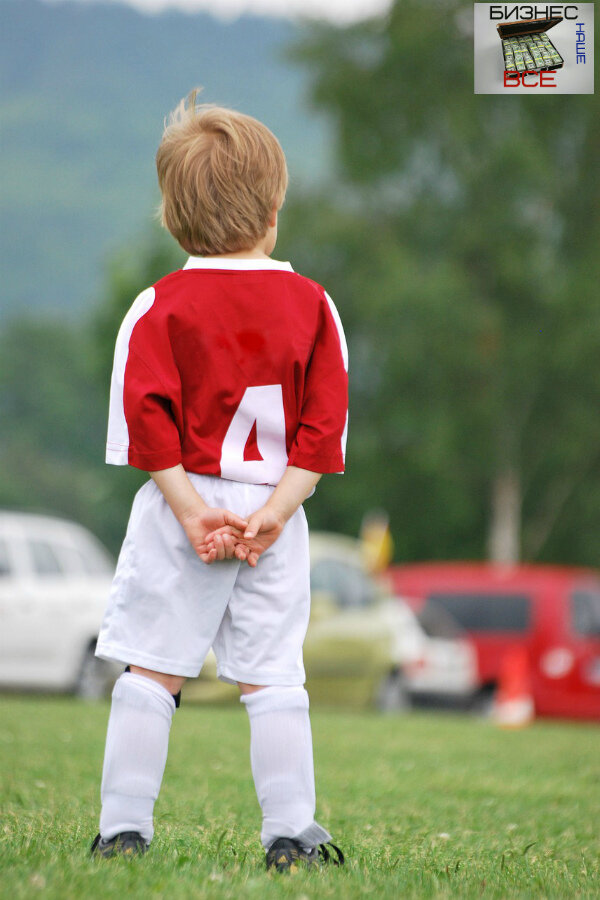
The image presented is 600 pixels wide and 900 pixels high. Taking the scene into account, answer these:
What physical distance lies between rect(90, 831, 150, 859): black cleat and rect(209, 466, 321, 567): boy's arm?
2.42 feet

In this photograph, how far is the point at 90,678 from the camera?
13406 millimetres

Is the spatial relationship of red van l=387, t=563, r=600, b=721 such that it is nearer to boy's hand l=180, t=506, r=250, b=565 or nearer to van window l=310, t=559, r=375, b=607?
van window l=310, t=559, r=375, b=607

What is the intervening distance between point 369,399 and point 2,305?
116 m

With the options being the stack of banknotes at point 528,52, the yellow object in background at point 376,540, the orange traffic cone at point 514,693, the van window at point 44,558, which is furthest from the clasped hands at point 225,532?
the yellow object in background at point 376,540

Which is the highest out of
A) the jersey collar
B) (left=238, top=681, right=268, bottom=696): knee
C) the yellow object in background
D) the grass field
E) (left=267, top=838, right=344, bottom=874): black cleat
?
the jersey collar

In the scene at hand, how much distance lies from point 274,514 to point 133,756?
69 cm

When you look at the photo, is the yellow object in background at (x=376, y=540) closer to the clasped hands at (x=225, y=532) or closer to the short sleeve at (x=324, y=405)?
the short sleeve at (x=324, y=405)

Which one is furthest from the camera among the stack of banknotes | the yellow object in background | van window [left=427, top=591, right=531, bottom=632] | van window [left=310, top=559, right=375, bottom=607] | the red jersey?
the yellow object in background

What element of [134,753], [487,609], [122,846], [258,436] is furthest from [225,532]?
[487,609]

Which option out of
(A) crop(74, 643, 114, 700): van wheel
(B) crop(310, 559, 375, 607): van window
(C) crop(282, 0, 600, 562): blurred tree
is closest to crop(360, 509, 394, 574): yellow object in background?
(C) crop(282, 0, 600, 562): blurred tree

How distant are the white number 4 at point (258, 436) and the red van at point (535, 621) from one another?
12.2 m

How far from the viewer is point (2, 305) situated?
142 meters

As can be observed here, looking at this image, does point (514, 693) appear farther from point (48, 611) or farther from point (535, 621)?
point (48, 611)

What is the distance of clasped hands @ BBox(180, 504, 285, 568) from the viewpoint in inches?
131
